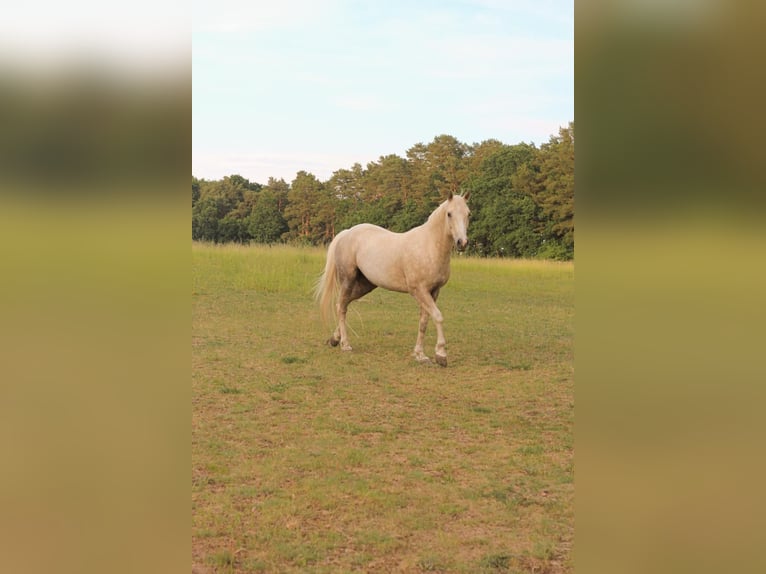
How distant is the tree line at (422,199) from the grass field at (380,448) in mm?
14780

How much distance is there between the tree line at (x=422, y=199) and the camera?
77.5 feet

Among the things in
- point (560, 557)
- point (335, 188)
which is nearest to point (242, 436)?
point (560, 557)

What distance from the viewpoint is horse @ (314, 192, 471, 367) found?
21.6ft

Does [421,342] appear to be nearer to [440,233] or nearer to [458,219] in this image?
[440,233]

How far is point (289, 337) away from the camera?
8211mm

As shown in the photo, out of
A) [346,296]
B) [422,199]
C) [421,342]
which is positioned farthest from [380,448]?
[422,199]

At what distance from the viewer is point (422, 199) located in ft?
89.6

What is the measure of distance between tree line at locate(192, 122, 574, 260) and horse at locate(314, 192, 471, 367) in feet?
52.3

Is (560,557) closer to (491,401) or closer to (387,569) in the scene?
(387,569)

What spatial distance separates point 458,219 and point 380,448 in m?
2.85

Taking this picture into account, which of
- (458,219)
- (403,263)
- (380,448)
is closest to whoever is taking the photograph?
(380,448)

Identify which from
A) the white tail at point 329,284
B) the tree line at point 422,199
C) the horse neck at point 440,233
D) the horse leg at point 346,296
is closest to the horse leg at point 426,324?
the horse neck at point 440,233

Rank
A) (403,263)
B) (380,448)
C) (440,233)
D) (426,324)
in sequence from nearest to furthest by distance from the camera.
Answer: (380,448)
(440,233)
(426,324)
(403,263)
